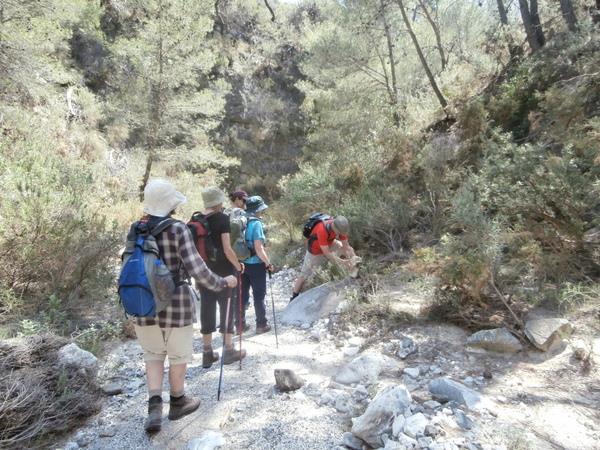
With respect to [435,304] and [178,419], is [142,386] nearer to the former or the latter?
[178,419]

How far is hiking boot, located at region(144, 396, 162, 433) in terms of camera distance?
2.96 metres

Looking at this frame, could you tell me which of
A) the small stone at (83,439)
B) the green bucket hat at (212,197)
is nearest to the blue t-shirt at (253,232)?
the green bucket hat at (212,197)

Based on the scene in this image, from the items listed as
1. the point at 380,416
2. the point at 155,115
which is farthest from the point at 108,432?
the point at 155,115

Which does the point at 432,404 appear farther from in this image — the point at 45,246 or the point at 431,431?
the point at 45,246

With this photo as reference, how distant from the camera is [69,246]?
5.45 metres

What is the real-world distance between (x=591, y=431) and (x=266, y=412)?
2.29m

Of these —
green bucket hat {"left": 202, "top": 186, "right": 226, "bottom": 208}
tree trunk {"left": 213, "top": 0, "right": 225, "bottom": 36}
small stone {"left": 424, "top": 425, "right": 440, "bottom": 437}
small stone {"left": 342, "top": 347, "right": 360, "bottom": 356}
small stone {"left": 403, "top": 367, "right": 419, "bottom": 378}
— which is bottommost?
small stone {"left": 424, "top": 425, "right": 440, "bottom": 437}

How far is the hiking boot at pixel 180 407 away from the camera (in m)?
3.16

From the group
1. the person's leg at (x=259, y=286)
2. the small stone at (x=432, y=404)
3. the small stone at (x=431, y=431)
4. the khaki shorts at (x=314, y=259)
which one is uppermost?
the khaki shorts at (x=314, y=259)

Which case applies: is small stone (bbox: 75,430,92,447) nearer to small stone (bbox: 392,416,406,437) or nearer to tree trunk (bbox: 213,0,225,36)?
small stone (bbox: 392,416,406,437)

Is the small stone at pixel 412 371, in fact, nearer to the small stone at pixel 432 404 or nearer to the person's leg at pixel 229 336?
the small stone at pixel 432 404

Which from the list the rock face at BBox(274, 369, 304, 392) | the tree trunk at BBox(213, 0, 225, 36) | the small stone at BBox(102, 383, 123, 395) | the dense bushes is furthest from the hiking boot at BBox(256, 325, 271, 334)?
the tree trunk at BBox(213, 0, 225, 36)

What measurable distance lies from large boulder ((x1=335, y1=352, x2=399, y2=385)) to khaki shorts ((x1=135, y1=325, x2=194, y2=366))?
1.43 meters

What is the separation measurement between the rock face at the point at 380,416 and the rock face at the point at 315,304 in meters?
2.58
